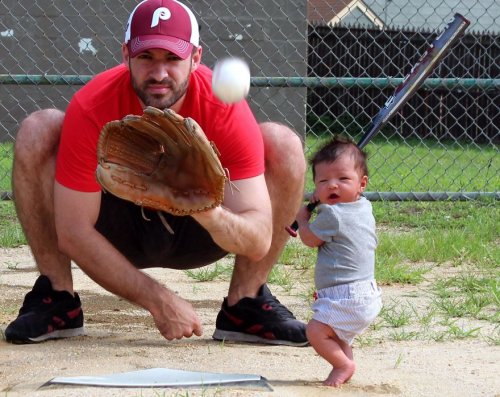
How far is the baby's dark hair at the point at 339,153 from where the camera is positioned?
309 centimetres

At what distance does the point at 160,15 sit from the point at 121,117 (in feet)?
1.24

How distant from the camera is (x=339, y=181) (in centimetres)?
309

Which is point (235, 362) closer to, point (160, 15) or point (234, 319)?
point (234, 319)

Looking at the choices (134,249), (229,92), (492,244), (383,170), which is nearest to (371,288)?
(229,92)

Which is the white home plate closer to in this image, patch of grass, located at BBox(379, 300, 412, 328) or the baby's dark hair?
the baby's dark hair

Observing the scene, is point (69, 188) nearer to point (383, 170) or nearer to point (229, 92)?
point (229, 92)

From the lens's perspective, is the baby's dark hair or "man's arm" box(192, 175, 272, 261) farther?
"man's arm" box(192, 175, 272, 261)

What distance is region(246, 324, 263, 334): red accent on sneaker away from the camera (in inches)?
142

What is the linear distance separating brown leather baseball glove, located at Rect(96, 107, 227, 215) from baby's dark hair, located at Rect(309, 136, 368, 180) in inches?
12.5

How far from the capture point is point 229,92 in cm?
326

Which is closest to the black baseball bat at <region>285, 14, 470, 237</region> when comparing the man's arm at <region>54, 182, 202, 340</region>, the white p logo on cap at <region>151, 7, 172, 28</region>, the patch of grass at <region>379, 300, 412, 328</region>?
the patch of grass at <region>379, 300, 412, 328</region>

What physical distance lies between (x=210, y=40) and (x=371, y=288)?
10388 mm

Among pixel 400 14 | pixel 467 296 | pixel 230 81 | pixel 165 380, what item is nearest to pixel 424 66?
pixel 467 296

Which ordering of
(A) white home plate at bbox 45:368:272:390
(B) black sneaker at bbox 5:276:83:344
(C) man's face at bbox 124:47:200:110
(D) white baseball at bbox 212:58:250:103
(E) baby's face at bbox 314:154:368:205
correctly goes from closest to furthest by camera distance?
(A) white home plate at bbox 45:368:272:390
(E) baby's face at bbox 314:154:368:205
(D) white baseball at bbox 212:58:250:103
(C) man's face at bbox 124:47:200:110
(B) black sneaker at bbox 5:276:83:344
